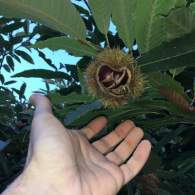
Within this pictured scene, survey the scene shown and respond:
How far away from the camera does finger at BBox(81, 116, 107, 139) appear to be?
1208 mm

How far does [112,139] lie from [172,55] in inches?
22.1

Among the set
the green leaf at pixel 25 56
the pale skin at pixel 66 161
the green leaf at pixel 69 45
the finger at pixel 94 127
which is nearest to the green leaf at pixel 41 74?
the pale skin at pixel 66 161

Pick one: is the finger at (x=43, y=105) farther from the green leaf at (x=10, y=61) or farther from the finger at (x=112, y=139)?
the green leaf at (x=10, y=61)

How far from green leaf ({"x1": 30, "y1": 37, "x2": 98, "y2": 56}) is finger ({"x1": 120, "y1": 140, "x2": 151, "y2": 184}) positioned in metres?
0.48

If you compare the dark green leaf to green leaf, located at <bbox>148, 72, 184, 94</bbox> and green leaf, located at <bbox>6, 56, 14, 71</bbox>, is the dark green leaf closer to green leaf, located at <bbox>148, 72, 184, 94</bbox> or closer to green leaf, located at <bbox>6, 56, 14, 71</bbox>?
green leaf, located at <bbox>6, 56, 14, 71</bbox>

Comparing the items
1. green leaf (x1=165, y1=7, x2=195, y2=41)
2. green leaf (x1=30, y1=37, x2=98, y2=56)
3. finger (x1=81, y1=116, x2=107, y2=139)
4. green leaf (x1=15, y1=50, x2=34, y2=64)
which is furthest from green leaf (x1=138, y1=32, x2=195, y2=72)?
green leaf (x1=15, y1=50, x2=34, y2=64)

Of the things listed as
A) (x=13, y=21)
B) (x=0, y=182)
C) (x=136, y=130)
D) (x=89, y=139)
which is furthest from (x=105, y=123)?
(x=13, y=21)

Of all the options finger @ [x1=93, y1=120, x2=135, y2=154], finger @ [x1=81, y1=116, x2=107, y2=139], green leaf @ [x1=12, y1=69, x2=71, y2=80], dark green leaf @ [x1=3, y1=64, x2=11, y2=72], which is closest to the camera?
finger @ [x1=81, y1=116, x2=107, y2=139]

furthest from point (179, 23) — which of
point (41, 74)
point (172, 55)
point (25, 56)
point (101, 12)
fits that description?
point (25, 56)

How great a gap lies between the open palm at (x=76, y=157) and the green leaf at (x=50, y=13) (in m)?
0.29

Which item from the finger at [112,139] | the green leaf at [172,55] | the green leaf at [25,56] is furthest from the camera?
the green leaf at [25,56]

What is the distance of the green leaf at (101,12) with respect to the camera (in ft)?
3.23

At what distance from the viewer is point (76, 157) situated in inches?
52.6

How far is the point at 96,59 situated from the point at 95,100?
104 mm
